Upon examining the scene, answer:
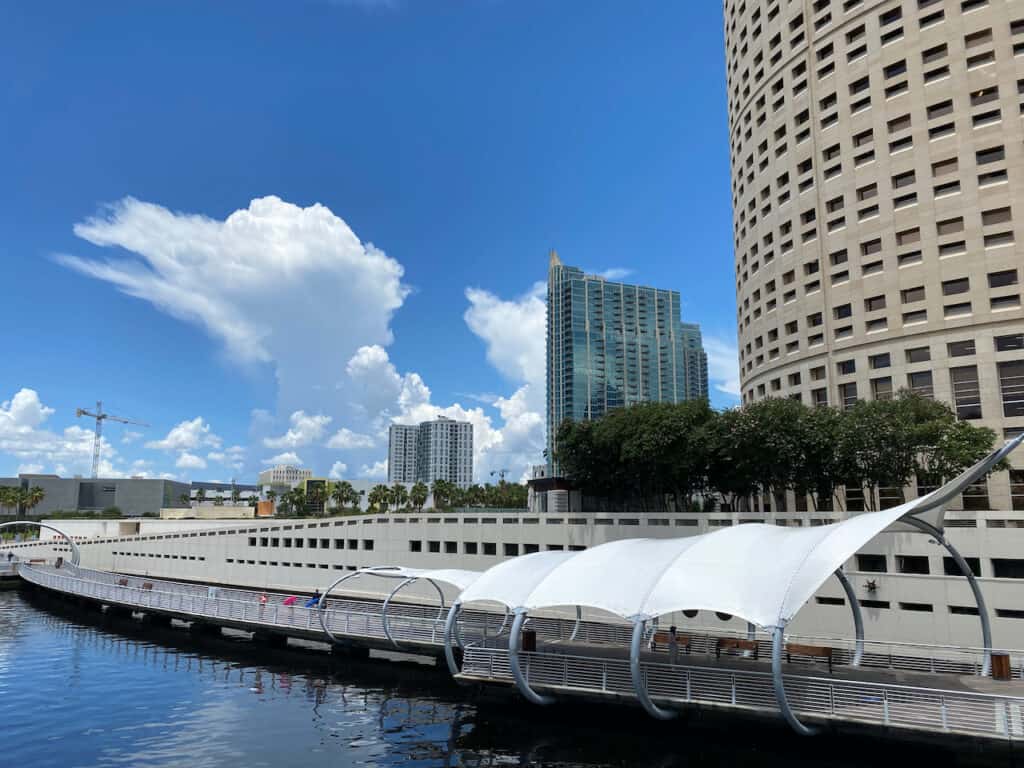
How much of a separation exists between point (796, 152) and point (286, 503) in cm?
10775

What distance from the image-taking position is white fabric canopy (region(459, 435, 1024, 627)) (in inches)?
771

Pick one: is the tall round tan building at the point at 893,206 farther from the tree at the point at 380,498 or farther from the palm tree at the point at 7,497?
the palm tree at the point at 7,497

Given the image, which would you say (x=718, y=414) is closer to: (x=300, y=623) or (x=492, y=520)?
(x=492, y=520)

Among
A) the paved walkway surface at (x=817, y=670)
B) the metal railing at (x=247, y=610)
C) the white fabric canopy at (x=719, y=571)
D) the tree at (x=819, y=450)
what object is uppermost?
the tree at (x=819, y=450)

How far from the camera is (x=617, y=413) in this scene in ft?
187

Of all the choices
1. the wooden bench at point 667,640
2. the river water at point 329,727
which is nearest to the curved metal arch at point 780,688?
the river water at point 329,727

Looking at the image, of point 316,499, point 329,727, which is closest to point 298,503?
point 316,499

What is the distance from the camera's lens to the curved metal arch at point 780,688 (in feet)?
62.5

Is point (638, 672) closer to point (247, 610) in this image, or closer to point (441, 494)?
point (247, 610)

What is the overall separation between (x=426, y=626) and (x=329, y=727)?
10.0 meters

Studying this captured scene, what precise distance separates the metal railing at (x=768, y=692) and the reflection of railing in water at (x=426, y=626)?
2.78m

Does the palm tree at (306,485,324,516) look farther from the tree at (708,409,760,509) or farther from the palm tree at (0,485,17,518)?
the tree at (708,409,760,509)

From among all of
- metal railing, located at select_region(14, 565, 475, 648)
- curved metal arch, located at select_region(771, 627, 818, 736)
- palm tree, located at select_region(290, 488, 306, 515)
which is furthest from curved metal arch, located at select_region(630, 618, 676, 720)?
palm tree, located at select_region(290, 488, 306, 515)

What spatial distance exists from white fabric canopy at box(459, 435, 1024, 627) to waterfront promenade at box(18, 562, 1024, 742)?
255 cm
